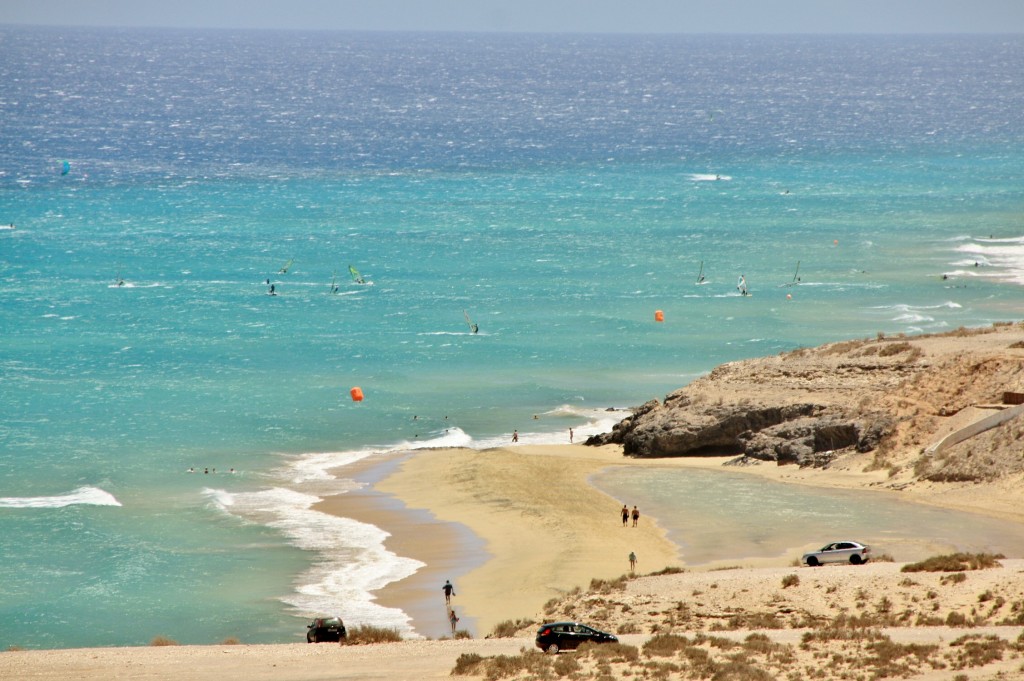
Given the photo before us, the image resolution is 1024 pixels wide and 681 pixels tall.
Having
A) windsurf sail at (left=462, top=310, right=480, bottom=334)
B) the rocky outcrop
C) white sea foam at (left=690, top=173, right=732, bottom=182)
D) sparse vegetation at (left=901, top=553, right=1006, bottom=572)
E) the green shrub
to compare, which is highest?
white sea foam at (left=690, top=173, right=732, bottom=182)

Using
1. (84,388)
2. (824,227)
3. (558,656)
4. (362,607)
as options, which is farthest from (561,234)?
(558,656)

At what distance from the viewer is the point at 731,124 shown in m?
176

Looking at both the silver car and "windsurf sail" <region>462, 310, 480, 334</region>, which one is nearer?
the silver car

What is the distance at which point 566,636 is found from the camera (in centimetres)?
2648

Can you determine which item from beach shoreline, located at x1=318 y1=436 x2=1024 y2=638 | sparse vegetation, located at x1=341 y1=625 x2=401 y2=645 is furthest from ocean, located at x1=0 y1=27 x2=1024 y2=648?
sparse vegetation, located at x1=341 y1=625 x2=401 y2=645

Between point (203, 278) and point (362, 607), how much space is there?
50651 millimetres

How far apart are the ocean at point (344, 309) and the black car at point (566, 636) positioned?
8003 millimetres

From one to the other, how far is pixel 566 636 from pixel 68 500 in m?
23.5

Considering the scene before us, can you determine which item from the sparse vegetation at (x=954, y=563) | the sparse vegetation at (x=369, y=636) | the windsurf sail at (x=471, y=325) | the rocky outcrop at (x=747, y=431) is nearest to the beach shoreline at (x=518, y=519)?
the rocky outcrop at (x=747, y=431)

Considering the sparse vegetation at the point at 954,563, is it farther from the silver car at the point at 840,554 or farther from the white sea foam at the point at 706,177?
the white sea foam at the point at 706,177

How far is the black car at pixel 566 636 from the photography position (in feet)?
86.8

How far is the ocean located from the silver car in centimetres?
1019

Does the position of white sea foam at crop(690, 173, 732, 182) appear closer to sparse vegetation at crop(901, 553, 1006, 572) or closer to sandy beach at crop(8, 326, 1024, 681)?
sandy beach at crop(8, 326, 1024, 681)

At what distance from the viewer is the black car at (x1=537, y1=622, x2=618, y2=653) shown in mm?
26453
